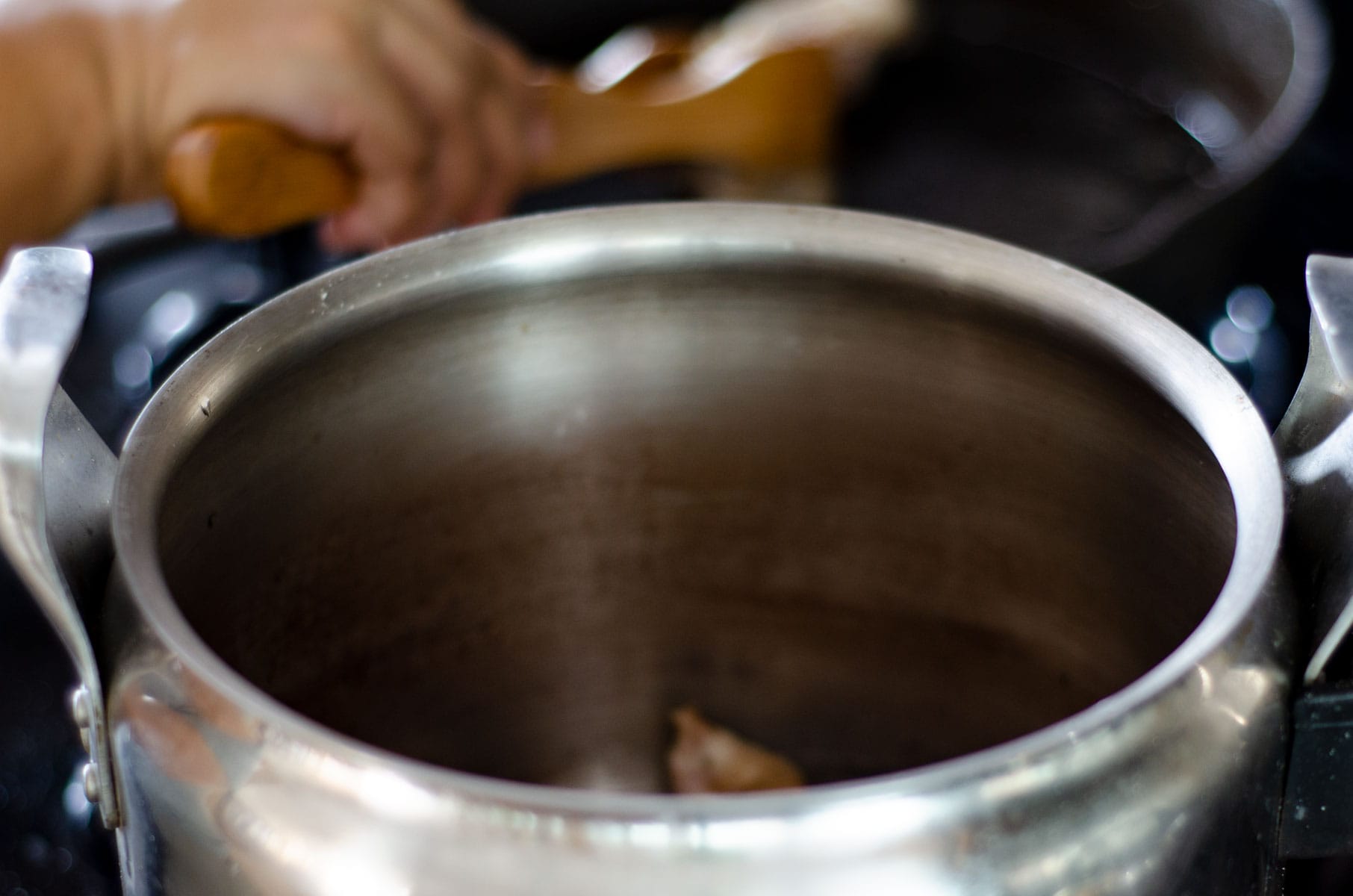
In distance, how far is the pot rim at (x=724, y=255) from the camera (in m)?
0.29

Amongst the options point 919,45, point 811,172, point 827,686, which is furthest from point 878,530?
point 919,45

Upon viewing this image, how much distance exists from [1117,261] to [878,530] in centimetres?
29

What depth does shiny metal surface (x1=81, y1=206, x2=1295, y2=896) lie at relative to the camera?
302mm

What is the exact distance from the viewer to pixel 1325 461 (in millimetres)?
390

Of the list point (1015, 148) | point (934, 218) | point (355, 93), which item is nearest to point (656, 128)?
point (355, 93)

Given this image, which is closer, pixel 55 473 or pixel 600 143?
A: pixel 55 473

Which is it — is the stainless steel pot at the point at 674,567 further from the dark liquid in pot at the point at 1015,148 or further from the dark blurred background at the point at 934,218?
the dark liquid in pot at the point at 1015,148

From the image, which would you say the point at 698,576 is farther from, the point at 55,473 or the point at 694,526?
the point at 55,473

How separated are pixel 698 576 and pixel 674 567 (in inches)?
0.4

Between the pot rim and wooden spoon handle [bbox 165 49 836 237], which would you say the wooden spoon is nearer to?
wooden spoon handle [bbox 165 49 836 237]

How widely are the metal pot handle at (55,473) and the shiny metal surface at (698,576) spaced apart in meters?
0.02

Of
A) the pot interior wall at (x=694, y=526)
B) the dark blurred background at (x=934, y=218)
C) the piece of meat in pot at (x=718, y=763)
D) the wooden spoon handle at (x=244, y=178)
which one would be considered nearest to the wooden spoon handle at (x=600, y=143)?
the wooden spoon handle at (x=244, y=178)

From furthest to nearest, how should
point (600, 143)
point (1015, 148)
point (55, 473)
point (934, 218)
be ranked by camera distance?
1. point (1015, 148)
2. point (934, 218)
3. point (600, 143)
4. point (55, 473)

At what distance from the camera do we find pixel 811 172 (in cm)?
107
